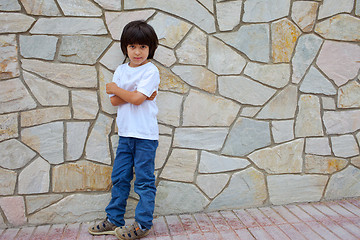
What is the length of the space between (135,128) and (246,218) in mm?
1175

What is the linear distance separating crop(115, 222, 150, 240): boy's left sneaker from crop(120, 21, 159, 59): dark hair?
1299mm

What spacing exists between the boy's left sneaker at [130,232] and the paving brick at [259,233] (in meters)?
0.80

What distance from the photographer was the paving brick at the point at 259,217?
2432mm

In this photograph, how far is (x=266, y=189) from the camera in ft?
8.89

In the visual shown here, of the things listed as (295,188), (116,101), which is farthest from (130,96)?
(295,188)

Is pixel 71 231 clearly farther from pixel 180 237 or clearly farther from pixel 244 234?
pixel 244 234

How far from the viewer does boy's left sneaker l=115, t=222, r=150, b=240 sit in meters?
2.21

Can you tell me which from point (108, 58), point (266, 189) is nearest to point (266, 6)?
point (108, 58)

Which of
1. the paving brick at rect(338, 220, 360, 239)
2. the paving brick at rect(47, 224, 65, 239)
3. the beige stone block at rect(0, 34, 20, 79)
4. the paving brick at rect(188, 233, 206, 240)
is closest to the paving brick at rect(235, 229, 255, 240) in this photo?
the paving brick at rect(188, 233, 206, 240)

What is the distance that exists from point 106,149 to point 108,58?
713 millimetres

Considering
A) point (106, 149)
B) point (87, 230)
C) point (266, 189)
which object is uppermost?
point (106, 149)

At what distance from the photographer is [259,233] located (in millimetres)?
2285

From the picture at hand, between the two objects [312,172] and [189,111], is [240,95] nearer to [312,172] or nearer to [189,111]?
[189,111]

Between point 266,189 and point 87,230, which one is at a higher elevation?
point 266,189
